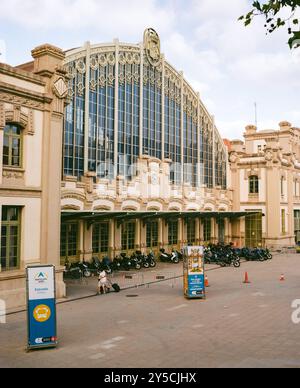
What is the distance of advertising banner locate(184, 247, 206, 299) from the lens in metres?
19.9

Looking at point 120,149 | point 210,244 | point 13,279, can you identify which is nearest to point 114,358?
point 13,279

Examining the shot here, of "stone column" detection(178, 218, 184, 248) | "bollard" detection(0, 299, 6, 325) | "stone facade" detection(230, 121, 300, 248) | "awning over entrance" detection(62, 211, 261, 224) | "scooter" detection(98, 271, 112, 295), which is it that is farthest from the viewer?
"stone facade" detection(230, 121, 300, 248)

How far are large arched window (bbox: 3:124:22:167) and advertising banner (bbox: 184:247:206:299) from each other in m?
8.79

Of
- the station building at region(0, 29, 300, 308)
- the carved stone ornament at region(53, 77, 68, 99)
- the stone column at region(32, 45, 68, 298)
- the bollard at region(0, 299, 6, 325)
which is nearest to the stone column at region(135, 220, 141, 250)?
the station building at region(0, 29, 300, 308)

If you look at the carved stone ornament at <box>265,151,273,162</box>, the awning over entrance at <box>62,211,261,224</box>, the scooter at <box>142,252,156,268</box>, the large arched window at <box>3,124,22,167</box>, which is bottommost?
the scooter at <box>142,252,156,268</box>

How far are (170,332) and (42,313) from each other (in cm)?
422

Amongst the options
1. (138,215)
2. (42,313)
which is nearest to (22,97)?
(42,313)

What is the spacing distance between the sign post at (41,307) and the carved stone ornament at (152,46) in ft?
91.8

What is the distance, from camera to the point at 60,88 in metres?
20.6

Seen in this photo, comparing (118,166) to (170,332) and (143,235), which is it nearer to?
(143,235)

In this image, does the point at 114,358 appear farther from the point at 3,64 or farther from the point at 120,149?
the point at 120,149

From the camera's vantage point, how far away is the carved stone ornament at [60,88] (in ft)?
66.6

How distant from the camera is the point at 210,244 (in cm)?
4253

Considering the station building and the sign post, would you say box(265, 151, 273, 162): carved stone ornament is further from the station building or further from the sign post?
the sign post
